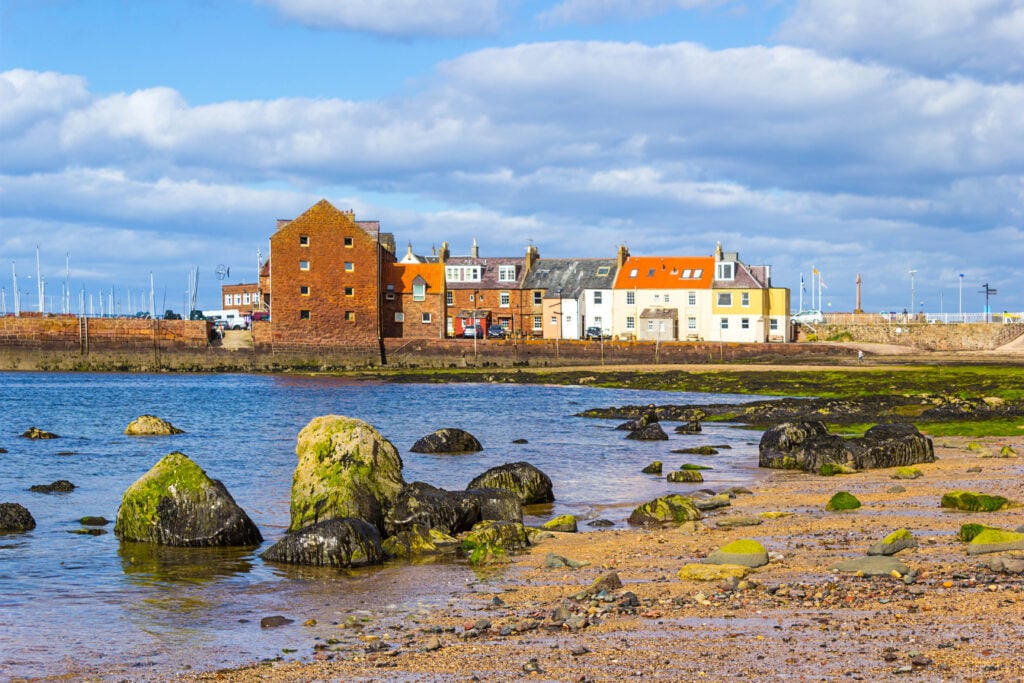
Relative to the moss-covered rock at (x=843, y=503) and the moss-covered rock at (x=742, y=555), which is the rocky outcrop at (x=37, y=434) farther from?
the moss-covered rock at (x=742, y=555)

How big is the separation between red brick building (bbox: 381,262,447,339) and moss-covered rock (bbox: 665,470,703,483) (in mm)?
75883

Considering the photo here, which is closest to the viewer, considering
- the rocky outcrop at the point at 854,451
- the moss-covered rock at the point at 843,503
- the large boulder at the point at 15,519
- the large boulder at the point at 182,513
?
the large boulder at the point at 182,513

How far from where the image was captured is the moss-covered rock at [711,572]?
12.8m

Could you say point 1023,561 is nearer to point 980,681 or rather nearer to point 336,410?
→ point 980,681

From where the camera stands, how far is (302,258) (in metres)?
93.4

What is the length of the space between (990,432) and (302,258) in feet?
232

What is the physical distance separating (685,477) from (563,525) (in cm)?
671

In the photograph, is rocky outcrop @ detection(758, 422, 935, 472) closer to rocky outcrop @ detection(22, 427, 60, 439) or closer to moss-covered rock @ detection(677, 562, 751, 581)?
moss-covered rock @ detection(677, 562, 751, 581)

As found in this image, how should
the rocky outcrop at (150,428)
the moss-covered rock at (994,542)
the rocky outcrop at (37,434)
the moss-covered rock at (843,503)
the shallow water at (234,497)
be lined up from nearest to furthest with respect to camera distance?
the shallow water at (234,497), the moss-covered rock at (994,542), the moss-covered rock at (843,503), the rocky outcrop at (37,434), the rocky outcrop at (150,428)

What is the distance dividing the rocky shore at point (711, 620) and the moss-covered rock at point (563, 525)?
1494 mm

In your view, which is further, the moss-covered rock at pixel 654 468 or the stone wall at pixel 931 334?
the stone wall at pixel 931 334

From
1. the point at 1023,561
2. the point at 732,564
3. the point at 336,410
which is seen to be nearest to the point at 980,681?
the point at 1023,561

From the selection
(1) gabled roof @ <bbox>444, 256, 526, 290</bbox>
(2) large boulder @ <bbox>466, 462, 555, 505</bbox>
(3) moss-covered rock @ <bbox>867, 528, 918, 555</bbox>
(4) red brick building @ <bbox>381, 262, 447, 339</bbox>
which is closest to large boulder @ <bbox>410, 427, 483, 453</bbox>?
(2) large boulder @ <bbox>466, 462, 555, 505</bbox>

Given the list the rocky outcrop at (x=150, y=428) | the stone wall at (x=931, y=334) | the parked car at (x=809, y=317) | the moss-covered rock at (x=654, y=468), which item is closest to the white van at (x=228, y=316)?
the parked car at (x=809, y=317)
